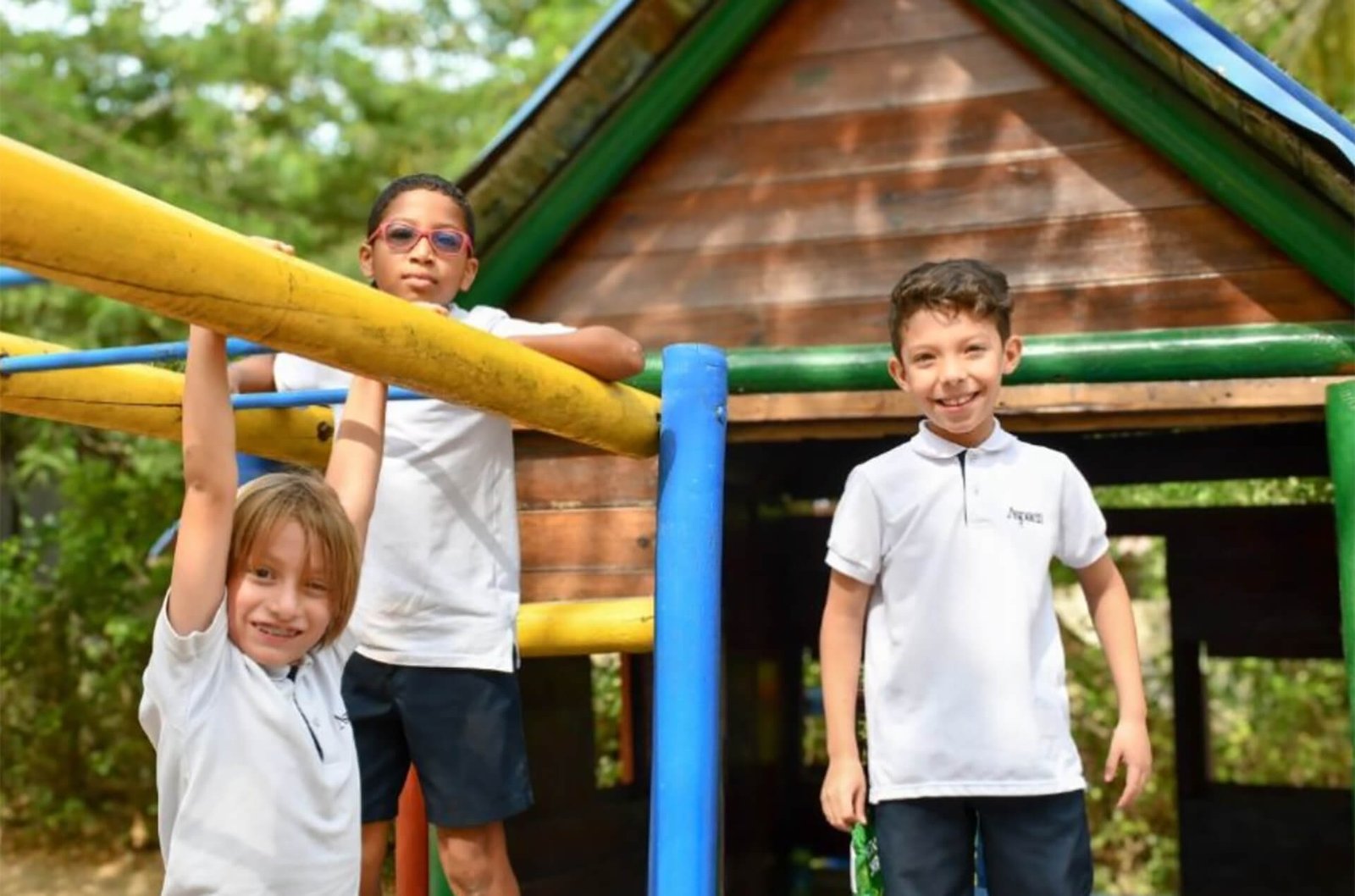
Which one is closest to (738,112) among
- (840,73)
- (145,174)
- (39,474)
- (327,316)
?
(840,73)

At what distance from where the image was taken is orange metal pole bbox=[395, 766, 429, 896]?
11.0ft

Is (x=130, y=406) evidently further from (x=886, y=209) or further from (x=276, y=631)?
(x=886, y=209)

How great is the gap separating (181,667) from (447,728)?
31.5 inches

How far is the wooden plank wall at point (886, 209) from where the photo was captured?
374 centimetres

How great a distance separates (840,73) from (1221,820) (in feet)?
10.9

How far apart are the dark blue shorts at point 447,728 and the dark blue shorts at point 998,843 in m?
0.69

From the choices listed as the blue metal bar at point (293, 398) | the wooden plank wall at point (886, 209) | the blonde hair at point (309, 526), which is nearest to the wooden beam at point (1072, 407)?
the wooden plank wall at point (886, 209)

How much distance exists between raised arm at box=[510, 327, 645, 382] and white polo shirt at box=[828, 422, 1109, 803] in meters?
0.43

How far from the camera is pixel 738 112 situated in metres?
4.20

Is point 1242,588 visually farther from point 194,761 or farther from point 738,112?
point 194,761

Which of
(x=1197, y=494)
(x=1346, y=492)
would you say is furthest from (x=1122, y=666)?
(x=1197, y=494)

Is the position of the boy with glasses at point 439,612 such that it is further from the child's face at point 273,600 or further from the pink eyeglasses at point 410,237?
the child's face at point 273,600

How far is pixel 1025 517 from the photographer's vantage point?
2.45 m

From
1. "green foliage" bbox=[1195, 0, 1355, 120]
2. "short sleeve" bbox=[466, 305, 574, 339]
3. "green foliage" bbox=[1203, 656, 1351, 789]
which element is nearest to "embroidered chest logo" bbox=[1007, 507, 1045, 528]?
"short sleeve" bbox=[466, 305, 574, 339]
